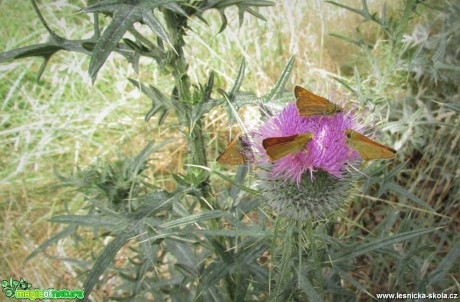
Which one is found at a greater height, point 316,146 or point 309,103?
point 309,103

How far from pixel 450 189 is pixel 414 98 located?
71 cm

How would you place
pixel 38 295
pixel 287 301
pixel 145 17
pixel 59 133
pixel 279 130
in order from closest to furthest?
pixel 145 17, pixel 279 130, pixel 287 301, pixel 38 295, pixel 59 133

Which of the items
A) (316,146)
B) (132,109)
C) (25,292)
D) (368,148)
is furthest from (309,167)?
(132,109)

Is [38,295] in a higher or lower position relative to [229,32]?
lower

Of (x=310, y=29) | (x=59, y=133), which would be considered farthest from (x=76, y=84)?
(x=310, y=29)

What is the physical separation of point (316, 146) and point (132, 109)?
2870 millimetres

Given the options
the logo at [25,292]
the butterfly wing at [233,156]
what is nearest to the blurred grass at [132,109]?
the logo at [25,292]

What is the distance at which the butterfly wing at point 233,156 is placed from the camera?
4.33 ft

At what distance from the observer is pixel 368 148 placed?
1123mm

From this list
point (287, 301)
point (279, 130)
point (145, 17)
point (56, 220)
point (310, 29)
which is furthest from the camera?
point (310, 29)

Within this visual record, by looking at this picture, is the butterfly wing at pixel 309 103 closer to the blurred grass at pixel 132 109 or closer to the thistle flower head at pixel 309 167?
the thistle flower head at pixel 309 167

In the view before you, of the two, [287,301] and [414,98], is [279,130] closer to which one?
[287,301]

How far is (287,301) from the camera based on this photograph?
142cm

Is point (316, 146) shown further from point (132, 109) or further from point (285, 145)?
point (132, 109)
